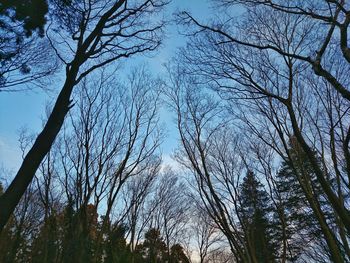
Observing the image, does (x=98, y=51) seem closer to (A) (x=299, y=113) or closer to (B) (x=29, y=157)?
(B) (x=29, y=157)

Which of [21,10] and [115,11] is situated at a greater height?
[115,11]

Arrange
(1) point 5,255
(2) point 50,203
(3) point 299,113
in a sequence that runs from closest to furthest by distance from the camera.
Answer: (3) point 299,113 < (1) point 5,255 < (2) point 50,203

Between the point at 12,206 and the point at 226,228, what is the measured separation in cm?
927

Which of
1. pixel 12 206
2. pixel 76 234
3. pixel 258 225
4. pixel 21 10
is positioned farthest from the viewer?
pixel 258 225

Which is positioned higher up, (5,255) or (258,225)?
(258,225)

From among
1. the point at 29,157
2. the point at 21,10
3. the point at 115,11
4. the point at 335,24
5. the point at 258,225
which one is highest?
the point at 258,225

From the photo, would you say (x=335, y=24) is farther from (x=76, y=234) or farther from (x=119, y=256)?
(x=76, y=234)

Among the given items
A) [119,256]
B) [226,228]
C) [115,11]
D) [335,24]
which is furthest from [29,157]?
[226,228]

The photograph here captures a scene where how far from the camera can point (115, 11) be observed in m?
7.82

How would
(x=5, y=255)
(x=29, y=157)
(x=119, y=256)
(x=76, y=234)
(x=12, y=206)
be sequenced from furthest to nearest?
(x=5, y=255) < (x=76, y=234) < (x=119, y=256) < (x=29, y=157) < (x=12, y=206)

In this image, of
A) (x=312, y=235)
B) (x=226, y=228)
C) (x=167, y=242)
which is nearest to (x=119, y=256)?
(x=226, y=228)

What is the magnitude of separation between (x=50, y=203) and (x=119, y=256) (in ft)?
28.9

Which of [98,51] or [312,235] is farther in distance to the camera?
[312,235]

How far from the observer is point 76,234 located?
39.2 ft
